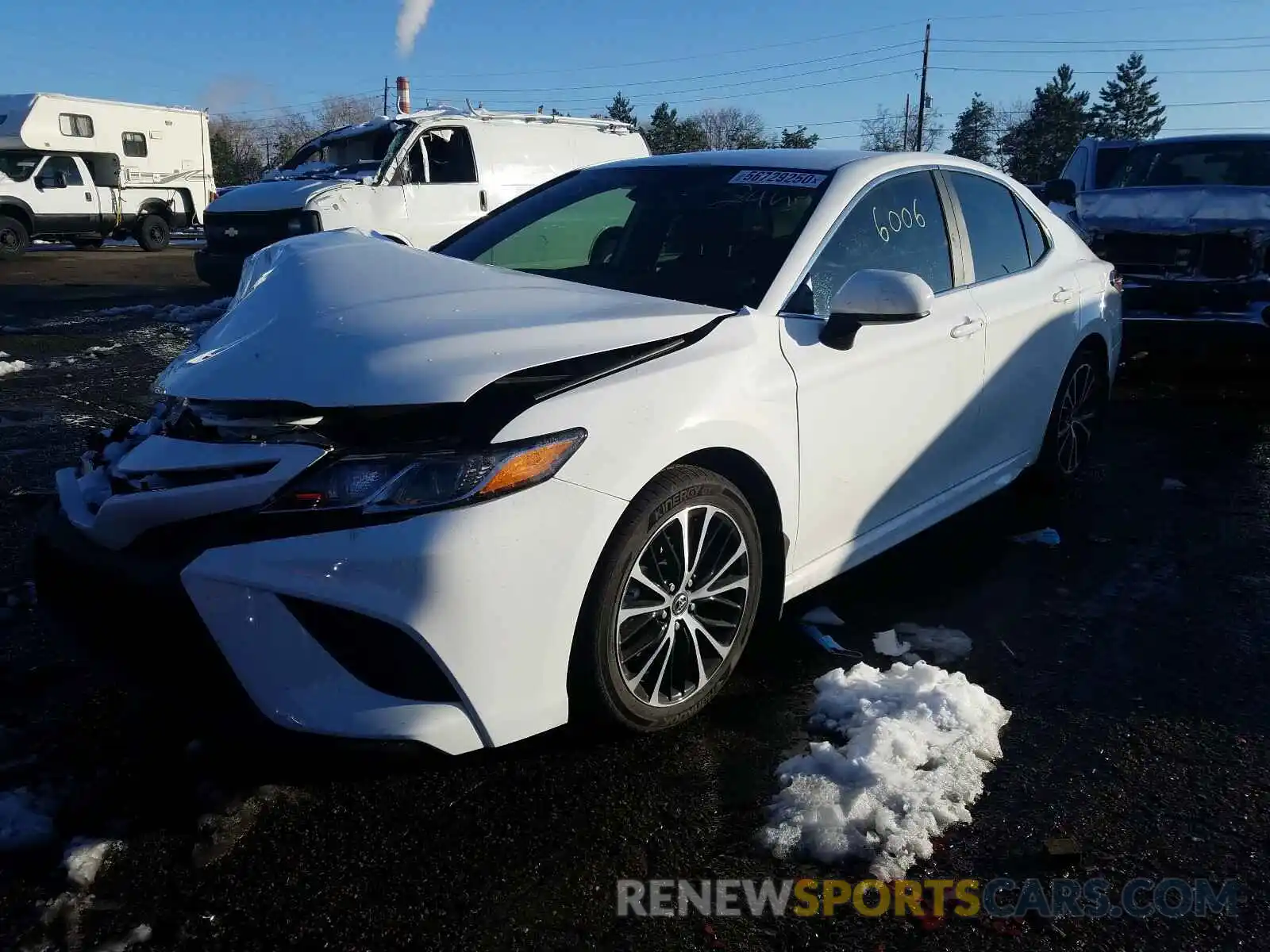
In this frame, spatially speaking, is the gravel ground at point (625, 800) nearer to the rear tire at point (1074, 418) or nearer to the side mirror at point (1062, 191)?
the rear tire at point (1074, 418)

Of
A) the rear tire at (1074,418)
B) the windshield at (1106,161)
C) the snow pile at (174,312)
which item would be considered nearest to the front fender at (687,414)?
the rear tire at (1074,418)

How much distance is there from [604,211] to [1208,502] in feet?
10.8

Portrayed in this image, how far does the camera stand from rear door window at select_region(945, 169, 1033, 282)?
395cm

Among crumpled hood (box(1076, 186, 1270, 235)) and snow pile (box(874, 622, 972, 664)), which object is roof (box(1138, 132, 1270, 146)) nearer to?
crumpled hood (box(1076, 186, 1270, 235))

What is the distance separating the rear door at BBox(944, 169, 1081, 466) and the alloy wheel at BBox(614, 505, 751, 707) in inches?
64.6

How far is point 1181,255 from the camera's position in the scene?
770 cm

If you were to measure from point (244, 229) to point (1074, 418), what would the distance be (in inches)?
380

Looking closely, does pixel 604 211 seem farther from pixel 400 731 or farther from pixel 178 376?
pixel 400 731

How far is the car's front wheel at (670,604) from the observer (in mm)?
2408

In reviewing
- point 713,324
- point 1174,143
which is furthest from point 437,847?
point 1174,143

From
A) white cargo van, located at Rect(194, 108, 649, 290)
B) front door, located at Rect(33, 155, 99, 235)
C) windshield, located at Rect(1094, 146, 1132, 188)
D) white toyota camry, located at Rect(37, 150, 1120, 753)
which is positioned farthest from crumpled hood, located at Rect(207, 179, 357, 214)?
front door, located at Rect(33, 155, 99, 235)

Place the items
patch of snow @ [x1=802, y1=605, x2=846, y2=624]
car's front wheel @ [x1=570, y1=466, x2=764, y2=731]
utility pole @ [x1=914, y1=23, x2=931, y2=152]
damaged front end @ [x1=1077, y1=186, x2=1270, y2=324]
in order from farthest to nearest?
utility pole @ [x1=914, y1=23, x2=931, y2=152] < damaged front end @ [x1=1077, y1=186, x2=1270, y2=324] < patch of snow @ [x1=802, y1=605, x2=846, y2=624] < car's front wheel @ [x1=570, y1=466, x2=764, y2=731]

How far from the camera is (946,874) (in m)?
2.22

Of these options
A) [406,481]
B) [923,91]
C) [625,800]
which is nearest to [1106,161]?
[625,800]
